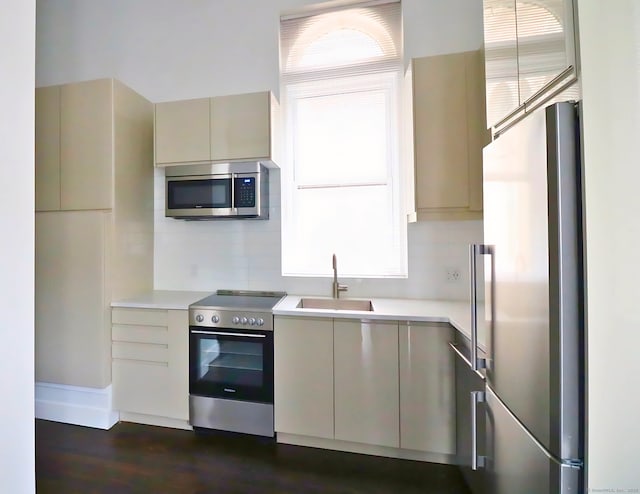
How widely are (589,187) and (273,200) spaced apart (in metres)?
2.17

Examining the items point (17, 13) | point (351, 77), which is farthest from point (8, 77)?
point (351, 77)

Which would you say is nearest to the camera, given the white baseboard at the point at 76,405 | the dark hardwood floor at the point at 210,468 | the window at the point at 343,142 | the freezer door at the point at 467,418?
the freezer door at the point at 467,418

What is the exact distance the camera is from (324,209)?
270cm

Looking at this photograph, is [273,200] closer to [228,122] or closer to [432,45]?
[228,122]

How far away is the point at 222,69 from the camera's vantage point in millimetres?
2781

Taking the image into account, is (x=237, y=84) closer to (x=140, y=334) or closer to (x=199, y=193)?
(x=199, y=193)

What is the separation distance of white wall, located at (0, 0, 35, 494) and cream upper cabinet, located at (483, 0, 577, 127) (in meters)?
1.93

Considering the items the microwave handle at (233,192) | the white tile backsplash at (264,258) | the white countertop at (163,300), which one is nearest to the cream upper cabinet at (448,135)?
the white tile backsplash at (264,258)

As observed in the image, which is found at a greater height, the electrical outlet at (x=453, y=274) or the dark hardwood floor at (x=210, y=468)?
the electrical outlet at (x=453, y=274)

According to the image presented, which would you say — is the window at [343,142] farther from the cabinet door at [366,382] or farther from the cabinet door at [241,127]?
the cabinet door at [366,382]

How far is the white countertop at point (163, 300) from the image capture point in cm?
226

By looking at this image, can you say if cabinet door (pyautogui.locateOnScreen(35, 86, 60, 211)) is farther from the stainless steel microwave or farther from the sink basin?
the sink basin

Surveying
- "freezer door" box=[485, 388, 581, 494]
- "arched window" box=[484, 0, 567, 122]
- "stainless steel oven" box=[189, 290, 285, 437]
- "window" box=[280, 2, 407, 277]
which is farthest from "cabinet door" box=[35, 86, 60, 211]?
"freezer door" box=[485, 388, 581, 494]

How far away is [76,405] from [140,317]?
854 mm
